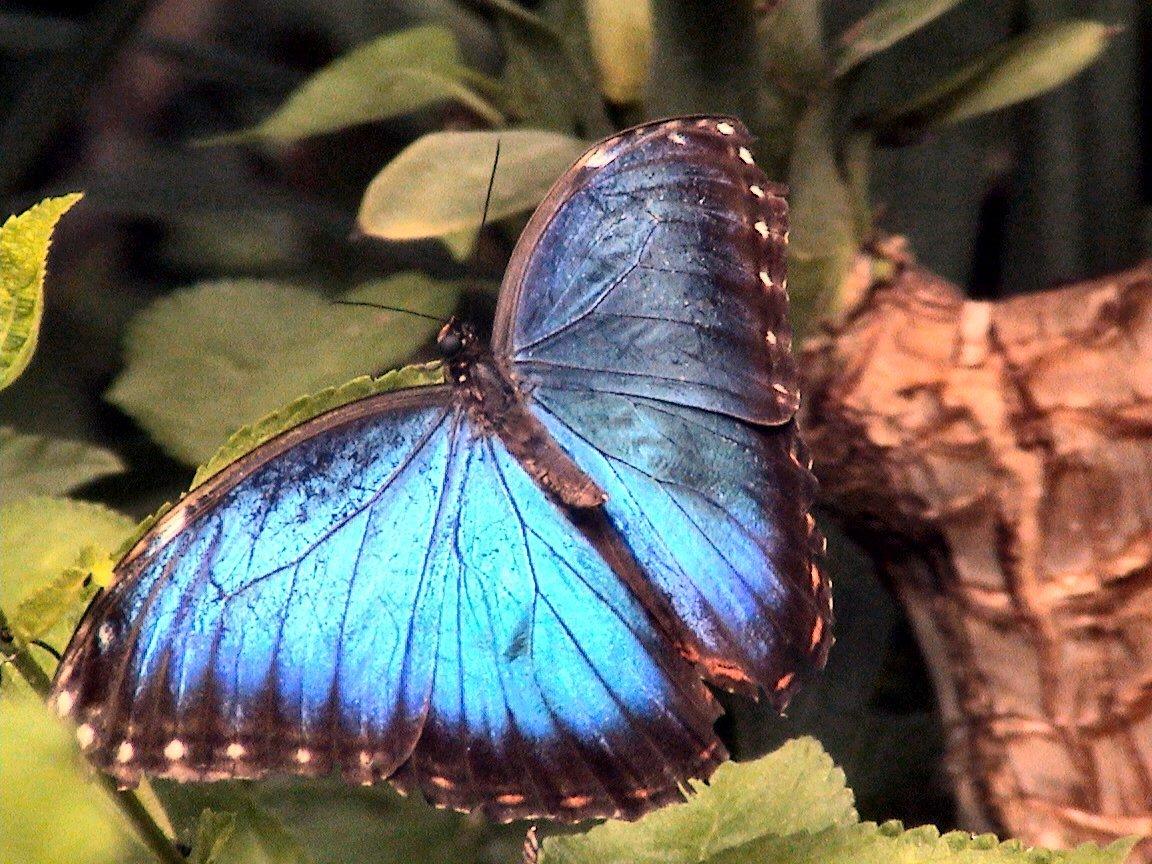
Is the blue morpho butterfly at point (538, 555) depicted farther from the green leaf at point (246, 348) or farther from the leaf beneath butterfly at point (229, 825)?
the green leaf at point (246, 348)

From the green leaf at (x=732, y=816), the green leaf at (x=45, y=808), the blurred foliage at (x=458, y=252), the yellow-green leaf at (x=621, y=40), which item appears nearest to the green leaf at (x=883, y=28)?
the blurred foliage at (x=458, y=252)

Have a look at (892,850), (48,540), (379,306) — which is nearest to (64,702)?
(48,540)

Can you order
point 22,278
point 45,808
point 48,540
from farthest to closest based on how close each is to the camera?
point 48,540 → point 22,278 → point 45,808

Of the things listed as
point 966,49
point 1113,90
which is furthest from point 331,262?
point 1113,90

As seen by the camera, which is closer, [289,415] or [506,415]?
[289,415]

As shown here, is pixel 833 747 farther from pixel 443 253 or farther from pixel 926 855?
pixel 443 253

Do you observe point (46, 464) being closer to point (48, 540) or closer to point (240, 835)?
point (48, 540)
